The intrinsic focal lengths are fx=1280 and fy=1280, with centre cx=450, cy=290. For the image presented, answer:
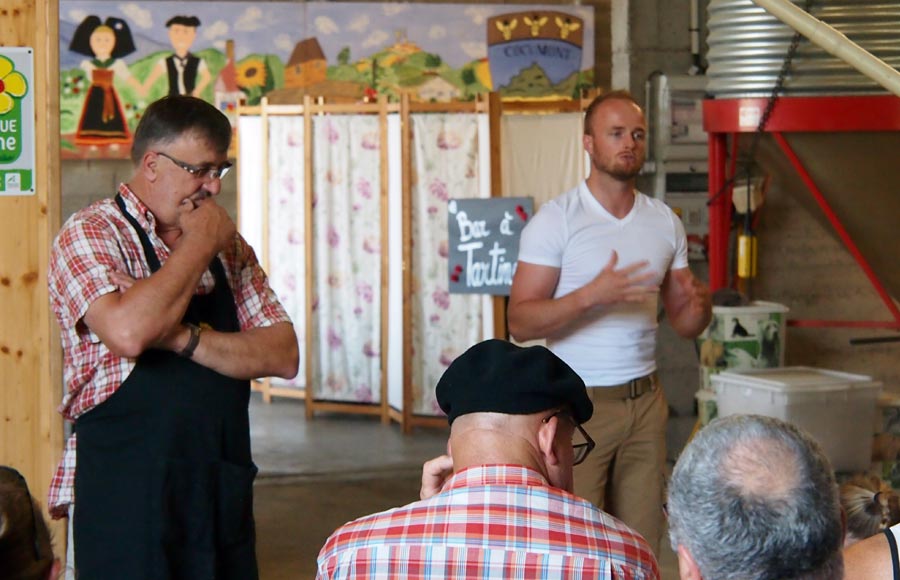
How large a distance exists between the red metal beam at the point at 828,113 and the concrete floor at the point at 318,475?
1.80 metres

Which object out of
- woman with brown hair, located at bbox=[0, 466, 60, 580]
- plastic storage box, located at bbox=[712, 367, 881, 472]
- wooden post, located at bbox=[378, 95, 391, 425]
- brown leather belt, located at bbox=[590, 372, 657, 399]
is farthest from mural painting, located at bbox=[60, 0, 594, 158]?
woman with brown hair, located at bbox=[0, 466, 60, 580]

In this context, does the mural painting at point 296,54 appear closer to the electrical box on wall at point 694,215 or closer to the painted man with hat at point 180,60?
the painted man with hat at point 180,60

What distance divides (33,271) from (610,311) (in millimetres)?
1712

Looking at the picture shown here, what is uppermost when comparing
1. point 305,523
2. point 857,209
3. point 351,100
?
point 351,100

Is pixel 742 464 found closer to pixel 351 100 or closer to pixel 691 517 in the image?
pixel 691 517

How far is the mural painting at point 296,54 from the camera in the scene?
8961mm

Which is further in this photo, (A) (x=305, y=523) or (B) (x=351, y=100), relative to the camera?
(B) (x=351, y=100)

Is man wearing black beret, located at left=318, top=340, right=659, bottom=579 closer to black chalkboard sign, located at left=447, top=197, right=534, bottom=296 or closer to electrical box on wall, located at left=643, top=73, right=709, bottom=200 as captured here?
electrical box on wall, located at left=643, top=73, right=709, bottom=200

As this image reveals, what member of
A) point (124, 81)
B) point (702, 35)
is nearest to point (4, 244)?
point (702, 35)

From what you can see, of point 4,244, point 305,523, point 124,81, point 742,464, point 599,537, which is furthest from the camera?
point 124,81

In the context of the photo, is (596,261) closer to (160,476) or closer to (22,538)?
(160,476)

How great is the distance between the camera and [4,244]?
149 inches

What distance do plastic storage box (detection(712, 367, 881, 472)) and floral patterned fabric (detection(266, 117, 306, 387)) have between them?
386 cm

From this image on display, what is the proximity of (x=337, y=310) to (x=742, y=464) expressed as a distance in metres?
6.84
